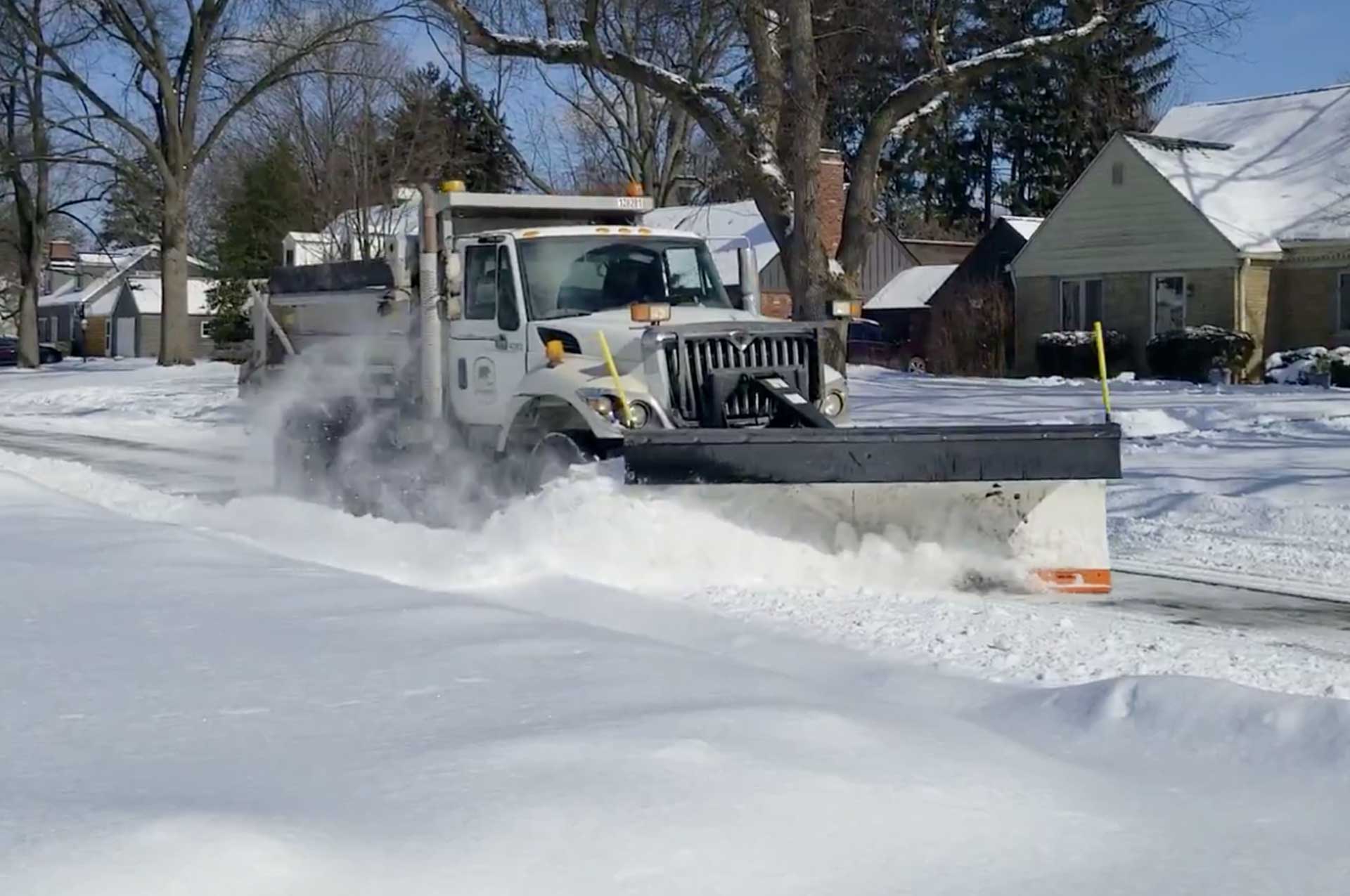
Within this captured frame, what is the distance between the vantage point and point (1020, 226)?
4266 cm

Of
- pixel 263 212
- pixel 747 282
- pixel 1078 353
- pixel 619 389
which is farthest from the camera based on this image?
pixel 263 212

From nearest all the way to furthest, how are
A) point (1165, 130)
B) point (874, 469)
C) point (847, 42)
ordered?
point (874, 469) → point (847, 42) → point (1165, 130)

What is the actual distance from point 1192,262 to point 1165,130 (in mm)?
6832

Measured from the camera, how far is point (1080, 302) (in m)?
35.6

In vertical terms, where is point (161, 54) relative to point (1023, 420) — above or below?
above

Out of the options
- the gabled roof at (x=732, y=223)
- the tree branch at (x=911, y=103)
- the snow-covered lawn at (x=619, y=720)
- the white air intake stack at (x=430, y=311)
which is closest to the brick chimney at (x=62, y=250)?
the gabled roof at (x=732, y=223)

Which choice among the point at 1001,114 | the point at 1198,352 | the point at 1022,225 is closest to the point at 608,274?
the point at 1198,352

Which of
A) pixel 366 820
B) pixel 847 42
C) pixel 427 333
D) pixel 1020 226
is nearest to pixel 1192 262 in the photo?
pixel 1020 226

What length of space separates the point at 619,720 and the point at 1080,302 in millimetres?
32161

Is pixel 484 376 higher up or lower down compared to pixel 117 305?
lower down

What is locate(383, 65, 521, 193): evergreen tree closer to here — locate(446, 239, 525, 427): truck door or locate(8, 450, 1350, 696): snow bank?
locate(446, 239, 525, 427): truck door

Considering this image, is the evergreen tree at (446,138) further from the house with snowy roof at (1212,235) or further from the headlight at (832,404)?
the headlight at (832,404)

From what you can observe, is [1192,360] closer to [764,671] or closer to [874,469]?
[874,469]

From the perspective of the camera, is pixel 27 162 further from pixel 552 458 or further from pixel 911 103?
pixel 552 458
